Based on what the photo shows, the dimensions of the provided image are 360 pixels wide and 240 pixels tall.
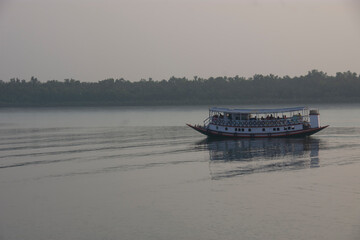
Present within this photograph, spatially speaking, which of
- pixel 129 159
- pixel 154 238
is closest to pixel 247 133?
pixel 129 159

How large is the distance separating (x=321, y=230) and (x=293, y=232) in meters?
1.67

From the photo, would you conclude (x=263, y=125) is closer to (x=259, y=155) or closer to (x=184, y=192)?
(x=259, y=155)

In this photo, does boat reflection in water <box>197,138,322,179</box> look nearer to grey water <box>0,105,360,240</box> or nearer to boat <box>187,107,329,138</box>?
grey water <box>0,105,360,240</box>

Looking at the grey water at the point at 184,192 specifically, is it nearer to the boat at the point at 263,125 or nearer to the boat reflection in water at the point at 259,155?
the boat reflection in water at the point at 259,155

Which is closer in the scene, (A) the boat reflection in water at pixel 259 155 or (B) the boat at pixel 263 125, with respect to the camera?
(A) the boat reflection in water at pixel 259 155

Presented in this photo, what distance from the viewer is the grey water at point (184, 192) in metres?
34.6

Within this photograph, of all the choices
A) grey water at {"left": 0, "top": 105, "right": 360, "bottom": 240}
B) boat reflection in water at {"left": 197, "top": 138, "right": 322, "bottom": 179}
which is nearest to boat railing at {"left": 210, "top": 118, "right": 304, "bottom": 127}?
boat reflection in water at {"left": 197, "top": 138, "right": 322, "bottom": 179}

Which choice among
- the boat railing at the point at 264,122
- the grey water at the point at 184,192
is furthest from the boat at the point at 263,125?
the grey water at the point at 184,192

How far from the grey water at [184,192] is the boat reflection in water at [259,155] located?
0.11 metres

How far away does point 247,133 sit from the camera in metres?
81.1

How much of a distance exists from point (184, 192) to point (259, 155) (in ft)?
70.3

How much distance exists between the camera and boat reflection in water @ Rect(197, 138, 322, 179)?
54156 millimetres

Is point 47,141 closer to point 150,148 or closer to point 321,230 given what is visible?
point 150,148

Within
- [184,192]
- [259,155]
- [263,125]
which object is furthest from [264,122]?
[184,192]
